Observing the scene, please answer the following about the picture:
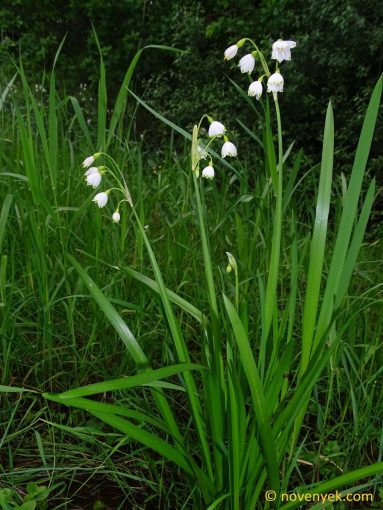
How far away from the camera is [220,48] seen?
6.48 meters

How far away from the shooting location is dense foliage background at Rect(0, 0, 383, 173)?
480 cm

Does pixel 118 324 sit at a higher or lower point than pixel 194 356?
higher

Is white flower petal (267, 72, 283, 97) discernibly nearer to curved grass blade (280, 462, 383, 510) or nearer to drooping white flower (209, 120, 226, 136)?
drooping white flower (209, 120, 226, 136)

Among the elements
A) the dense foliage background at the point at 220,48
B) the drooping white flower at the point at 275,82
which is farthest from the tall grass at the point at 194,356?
the dense foliage background at the point at 220,48

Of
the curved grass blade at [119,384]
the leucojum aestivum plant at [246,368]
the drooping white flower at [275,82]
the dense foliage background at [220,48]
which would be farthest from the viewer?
the dense foliage background at [220,48]

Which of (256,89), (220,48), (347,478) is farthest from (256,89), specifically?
(220,48)

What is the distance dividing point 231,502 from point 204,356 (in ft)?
1.02

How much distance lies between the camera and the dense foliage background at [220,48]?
4801 mm

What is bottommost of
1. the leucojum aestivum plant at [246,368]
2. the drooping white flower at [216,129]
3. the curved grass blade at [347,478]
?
the curved grass blade at [347,478]

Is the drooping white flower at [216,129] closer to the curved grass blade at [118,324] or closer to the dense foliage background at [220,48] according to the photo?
the curved grass blade at [118,324]

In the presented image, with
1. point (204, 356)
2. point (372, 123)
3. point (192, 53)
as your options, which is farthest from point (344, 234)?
point (192, 53)

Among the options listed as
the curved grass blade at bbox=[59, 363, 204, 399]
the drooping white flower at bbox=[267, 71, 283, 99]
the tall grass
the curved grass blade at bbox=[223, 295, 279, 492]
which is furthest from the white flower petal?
the curved grass blade at bbox=[59, 363, 204, 399]

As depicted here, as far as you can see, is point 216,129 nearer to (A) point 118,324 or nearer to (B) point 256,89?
(B) point 256,89

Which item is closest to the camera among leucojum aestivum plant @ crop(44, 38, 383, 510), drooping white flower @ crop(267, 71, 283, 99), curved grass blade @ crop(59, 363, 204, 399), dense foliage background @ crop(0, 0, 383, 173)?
curved grass blade @ crop(59, 363, 204, 399)
